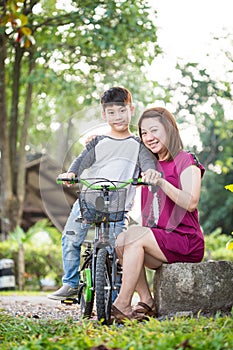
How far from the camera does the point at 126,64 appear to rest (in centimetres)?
1305

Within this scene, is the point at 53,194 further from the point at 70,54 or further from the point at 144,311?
the point at 70,54

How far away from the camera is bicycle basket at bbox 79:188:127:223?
17.4 ft

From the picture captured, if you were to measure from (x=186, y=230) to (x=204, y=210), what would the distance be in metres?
22.1


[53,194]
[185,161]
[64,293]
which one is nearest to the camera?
[185,161]

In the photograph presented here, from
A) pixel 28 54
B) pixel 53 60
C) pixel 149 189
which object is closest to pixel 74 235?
pixel 149 189

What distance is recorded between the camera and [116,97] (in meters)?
5.50

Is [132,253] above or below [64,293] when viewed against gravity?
Result: above

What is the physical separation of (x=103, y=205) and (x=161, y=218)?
490 millimetres

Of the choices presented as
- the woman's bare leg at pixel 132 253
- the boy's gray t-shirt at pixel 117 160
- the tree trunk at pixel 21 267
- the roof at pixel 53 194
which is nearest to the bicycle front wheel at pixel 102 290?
the woman's bare leg at pixel 132 253

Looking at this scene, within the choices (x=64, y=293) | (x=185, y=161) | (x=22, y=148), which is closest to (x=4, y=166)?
(x=22, y=148)

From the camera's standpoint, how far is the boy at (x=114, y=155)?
17.7 ft

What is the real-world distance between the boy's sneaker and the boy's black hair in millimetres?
1478

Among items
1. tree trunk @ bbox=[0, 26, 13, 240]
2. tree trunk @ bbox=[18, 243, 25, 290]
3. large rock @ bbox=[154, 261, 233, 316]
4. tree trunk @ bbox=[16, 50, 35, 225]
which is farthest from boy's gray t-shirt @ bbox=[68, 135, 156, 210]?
tree trunk @ bbox=[16, 50, 35, 225]

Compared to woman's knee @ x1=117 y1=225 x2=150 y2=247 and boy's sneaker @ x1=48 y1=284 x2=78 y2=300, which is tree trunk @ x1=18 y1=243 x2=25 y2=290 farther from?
woman's knee @ x1=117 y1=225 x2=150 y2=247
